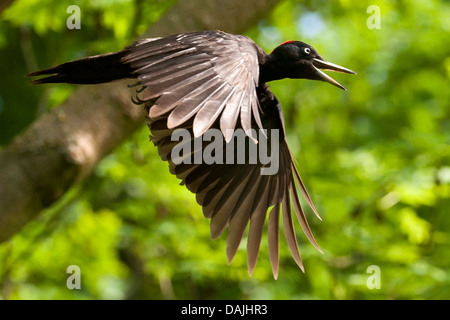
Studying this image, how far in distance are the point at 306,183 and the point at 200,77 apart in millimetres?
3359

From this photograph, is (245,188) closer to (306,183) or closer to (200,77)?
(200,77)

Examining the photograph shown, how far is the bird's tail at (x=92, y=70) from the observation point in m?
3.70

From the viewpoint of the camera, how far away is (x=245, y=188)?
4.46m

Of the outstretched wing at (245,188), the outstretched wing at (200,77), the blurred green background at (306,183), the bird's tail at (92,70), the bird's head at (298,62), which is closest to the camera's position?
the outstretched wing at (200,77)

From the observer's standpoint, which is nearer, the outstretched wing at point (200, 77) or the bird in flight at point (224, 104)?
the outstretched wing at point (200, 77)

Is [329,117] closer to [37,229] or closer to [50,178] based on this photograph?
[37,229]

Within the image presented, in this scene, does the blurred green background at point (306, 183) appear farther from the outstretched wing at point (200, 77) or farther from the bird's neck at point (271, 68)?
the outstretched wing at point (200, 77)

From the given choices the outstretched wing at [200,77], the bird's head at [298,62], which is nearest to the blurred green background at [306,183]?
the bird's head at [298,62]

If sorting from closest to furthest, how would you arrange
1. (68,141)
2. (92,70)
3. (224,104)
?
1. (224,104)
2. (92,70)
3. (68,141)

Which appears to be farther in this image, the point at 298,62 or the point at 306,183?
the point at 306,183

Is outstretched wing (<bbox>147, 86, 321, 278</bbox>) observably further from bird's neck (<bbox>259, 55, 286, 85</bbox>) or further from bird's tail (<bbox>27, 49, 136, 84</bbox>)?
bird's tail (<bbox>27, 49, 136, 84</bbox>)

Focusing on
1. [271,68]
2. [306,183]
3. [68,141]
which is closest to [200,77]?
[271,68]
